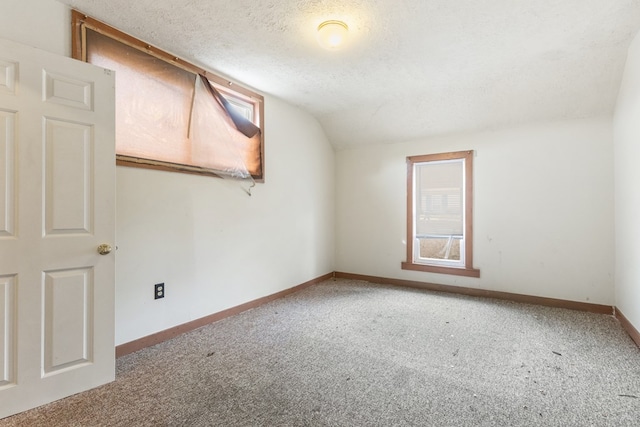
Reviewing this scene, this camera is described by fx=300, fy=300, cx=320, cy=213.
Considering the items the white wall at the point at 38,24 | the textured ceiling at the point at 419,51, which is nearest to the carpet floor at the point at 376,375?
the white wall at the point at 38,24

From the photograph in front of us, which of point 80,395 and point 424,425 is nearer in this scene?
point 424,425

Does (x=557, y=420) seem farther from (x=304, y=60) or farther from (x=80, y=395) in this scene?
(x=304, y=60)

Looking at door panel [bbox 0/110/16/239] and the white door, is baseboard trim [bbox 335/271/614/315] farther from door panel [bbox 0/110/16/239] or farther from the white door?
door panel [bbox 0/110/16/239]

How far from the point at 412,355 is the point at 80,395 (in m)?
2.18

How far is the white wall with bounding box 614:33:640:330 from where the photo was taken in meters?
2.43

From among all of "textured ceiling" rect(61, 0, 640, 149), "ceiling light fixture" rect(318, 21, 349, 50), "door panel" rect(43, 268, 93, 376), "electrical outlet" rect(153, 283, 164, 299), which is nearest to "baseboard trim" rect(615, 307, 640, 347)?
"textured ceiling" rect(61, 0, 640, 149)

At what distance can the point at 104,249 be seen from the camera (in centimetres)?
190

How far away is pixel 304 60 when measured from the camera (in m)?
2.76

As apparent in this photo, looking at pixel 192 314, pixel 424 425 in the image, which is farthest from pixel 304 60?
pixel 424 425

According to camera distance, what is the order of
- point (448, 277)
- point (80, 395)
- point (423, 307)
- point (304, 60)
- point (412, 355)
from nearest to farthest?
point (80, 395) < point (412, 355) < point (304, 60) < point (423, 307) < point (448, 277)

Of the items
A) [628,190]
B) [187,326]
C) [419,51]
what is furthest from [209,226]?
[628,190]

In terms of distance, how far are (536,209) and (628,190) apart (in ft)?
2.93

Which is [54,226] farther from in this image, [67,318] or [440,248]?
[440,248]

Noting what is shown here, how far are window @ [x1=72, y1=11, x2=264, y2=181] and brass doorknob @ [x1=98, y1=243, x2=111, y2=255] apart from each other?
2.32 feet
